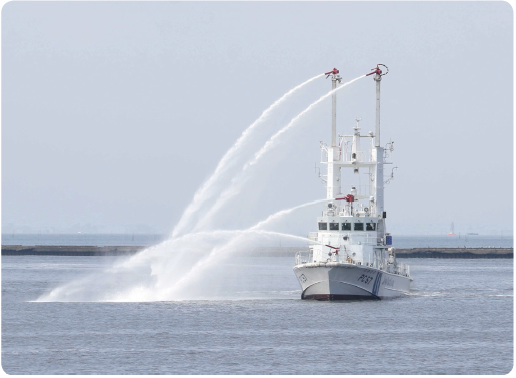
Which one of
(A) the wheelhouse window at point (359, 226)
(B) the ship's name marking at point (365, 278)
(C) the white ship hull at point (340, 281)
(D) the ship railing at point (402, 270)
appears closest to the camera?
(C) the white ship hull at point (340, 281)

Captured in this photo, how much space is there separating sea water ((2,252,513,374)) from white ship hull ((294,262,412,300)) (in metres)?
0.79

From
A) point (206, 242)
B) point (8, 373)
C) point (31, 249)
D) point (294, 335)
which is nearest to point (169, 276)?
point (206, 242)

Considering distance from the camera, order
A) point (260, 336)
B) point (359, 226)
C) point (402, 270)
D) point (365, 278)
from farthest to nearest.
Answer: point (402, 270), point (359, 226), point (365, 278), point (260, 336)

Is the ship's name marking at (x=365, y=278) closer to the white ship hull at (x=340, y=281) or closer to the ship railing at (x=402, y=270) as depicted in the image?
the white ship hull at (x=340, y=281)

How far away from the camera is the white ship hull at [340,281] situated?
58.5m

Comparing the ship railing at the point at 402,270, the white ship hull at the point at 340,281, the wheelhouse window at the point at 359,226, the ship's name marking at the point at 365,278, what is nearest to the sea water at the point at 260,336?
the white ship hull at the point at 340,281

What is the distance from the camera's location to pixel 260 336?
48.1m

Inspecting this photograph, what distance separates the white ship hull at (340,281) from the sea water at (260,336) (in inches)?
31.1

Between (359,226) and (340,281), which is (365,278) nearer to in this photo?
(340,281)

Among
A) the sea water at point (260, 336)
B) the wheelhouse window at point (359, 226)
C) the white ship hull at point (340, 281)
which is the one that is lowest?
the sea water at point (260, 336)

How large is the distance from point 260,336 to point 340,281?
12.1m

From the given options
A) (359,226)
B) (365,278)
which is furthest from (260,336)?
(359,226)

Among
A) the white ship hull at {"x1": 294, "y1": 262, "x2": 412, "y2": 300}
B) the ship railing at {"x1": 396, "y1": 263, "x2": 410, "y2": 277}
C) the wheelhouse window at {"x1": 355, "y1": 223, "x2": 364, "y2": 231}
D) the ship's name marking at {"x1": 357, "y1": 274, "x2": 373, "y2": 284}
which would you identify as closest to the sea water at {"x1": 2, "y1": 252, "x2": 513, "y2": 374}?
the white ship hull at {"x1": 294, "y1": 262, "x2": 412, "y2": 300}

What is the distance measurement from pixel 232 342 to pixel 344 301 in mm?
16597
